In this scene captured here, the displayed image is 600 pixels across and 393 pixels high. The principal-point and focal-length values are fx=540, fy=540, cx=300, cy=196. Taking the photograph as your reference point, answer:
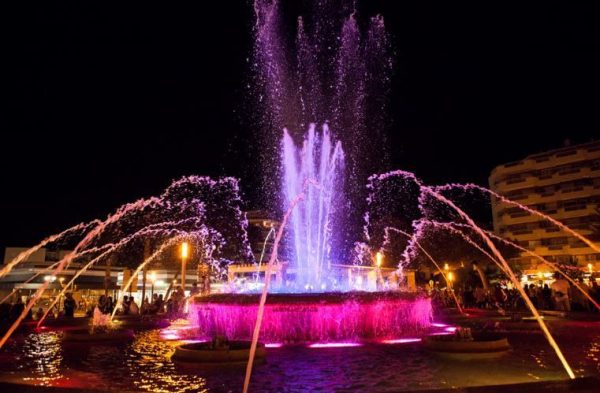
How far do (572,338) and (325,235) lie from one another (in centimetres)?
1019

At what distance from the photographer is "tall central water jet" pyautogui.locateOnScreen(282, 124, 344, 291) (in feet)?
67.1

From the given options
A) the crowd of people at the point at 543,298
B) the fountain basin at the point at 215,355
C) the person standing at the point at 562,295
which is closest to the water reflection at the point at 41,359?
the fountain basin at the point at 215,355

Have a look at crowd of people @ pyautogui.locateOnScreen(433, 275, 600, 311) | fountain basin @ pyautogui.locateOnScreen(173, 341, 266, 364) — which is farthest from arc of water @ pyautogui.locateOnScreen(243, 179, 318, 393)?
crowd of people @ pyautogui.locateOnScreen(433, 275, 600, 311)

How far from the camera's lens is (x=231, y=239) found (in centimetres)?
5356

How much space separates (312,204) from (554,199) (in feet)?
249

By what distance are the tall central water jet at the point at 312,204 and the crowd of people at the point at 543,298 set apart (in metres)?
9.98

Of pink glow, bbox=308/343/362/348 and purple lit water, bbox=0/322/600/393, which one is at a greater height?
pink glow, bbox=308/343/362/348

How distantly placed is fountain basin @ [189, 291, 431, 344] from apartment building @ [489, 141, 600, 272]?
72152 millimetres

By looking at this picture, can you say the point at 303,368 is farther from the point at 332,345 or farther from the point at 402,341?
the point at 402,341

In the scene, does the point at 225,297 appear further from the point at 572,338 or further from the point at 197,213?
the point at 197,213

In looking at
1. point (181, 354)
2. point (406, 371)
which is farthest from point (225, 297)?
point (406, 371)

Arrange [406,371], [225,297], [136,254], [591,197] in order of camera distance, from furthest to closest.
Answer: [591,197] → [136,254] → [225,297] → [406,371]

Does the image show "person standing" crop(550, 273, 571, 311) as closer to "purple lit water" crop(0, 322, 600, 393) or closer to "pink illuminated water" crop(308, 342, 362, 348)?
"purple lit water" crop(0, 322, 600, 393)

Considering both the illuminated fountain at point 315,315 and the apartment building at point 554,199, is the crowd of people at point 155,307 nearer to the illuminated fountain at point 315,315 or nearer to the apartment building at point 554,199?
the illuminated fountain at point 315,315
